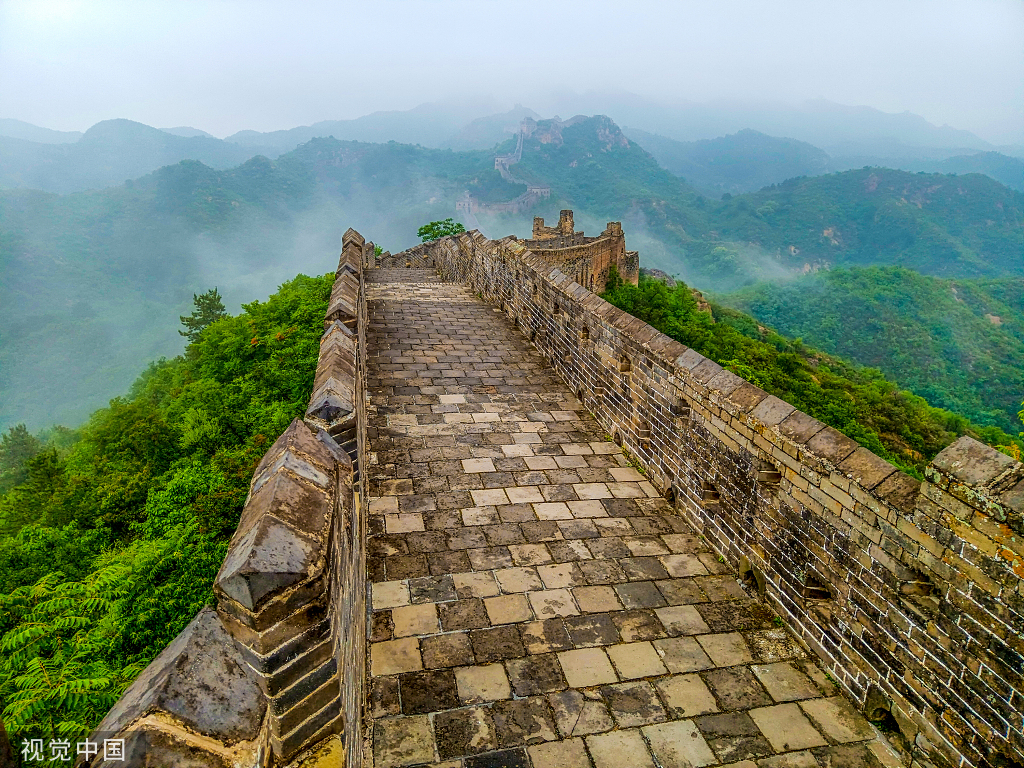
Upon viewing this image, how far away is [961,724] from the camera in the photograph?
253 centimetres

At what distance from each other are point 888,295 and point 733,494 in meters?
62.9

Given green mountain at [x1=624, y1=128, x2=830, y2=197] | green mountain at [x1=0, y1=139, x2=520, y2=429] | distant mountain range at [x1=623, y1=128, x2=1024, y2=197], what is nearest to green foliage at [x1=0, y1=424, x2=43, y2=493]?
green mountain at [x1=0, y1=139, x2=520, y2=429]

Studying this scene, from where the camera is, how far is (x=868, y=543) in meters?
2.96

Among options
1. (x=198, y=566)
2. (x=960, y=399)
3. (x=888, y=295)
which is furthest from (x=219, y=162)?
(x=198, y=566)

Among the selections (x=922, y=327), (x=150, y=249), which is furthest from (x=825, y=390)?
(x=150, y=249)

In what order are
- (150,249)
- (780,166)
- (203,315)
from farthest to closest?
(780,166) < (150,249) < (203,315)

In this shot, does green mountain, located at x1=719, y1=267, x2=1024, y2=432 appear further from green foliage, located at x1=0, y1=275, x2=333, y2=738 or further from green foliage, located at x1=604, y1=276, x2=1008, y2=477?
green foliage, located at x1=0, y1=275, x2=333, y2=738

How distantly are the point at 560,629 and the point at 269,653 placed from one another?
207 centimetres

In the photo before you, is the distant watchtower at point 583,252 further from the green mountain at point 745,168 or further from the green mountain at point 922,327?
the green mountain at point 745,168

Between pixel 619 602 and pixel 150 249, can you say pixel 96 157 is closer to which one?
pixel 150 249

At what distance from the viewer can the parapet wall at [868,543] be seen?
2359 millimetres

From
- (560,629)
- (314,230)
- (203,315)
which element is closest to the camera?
(560,629)

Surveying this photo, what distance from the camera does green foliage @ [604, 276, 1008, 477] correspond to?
21.2 m

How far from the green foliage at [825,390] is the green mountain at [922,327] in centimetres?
1256
